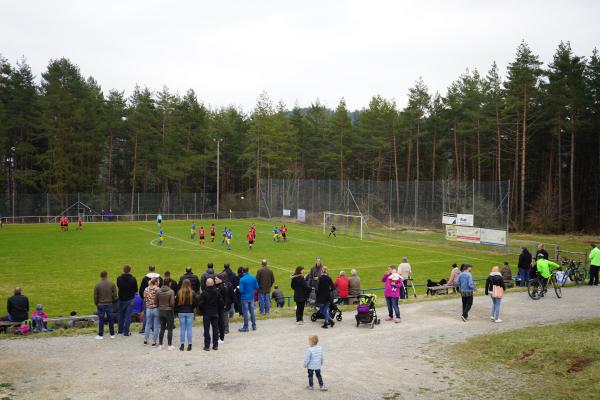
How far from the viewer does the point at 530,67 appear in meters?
51.0

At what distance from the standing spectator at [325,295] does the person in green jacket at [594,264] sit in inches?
495

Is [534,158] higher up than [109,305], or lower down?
higher up

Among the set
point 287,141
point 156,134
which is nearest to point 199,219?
point 156,134

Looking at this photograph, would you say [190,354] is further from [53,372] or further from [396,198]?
[396,198]

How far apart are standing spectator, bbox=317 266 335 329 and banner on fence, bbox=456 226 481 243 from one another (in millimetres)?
27328

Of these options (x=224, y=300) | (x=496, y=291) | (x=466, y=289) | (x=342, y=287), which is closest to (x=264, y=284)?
(x=342, y=287)

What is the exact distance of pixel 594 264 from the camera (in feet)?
68.5

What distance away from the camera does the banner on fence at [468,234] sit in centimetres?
3872

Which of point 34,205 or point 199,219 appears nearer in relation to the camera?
point 34,205

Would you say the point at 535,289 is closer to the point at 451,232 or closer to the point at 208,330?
the point at 208,330

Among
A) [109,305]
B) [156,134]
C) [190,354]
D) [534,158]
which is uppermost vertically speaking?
[156,134]

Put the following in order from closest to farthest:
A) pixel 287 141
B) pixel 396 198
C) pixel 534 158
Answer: pixel 396 198 < pixel 534 158 < pixel 287 141

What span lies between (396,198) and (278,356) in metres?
44.1

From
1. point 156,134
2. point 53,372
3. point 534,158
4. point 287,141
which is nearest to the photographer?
point 53,372
